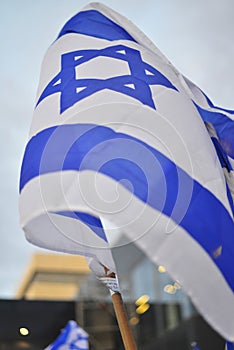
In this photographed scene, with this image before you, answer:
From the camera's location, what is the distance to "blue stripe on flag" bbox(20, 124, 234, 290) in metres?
1.13

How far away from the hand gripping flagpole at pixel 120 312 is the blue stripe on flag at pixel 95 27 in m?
0.79

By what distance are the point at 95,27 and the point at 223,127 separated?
1.81 feet

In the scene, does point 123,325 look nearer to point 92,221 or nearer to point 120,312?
point 120,312

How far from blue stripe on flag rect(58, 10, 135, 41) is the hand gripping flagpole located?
790 millimetres

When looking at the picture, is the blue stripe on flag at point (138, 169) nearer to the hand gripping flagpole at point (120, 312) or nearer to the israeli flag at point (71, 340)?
the hand gripping flagpole at point (120, 312)

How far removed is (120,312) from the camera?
1326mm

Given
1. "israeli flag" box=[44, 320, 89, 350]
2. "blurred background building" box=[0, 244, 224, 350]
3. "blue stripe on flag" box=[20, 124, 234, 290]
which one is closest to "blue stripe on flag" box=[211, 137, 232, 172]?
"blue stripe on flag" box=[20, 124, 234, 290]

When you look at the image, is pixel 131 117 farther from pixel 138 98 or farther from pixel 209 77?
pixel 209 77

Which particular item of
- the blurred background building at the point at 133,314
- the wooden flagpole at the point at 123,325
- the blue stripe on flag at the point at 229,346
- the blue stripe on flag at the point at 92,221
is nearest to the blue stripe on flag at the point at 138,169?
the blue stripe on flag at the point at 92,221

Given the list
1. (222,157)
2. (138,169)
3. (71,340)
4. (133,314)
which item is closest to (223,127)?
(222,157)

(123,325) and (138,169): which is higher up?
(138,169)

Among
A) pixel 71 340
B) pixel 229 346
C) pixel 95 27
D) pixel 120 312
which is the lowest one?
pixel 71 340

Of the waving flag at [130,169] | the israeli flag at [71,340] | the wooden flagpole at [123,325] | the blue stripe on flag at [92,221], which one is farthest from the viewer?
the israeli flag at [71,340]

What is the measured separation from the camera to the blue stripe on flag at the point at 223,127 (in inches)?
64.0
